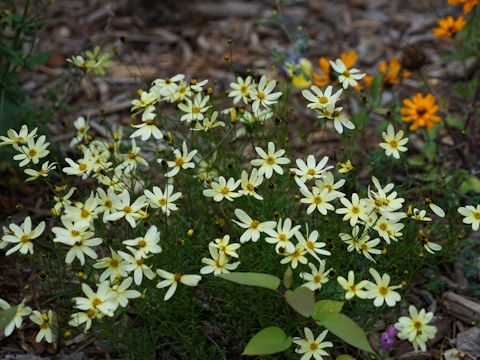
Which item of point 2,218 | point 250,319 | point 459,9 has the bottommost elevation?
point 2,218

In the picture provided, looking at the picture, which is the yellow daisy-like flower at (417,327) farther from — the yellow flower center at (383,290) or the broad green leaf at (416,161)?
the broad green leaf at (416,161)

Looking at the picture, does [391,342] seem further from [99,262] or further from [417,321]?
[99,262]

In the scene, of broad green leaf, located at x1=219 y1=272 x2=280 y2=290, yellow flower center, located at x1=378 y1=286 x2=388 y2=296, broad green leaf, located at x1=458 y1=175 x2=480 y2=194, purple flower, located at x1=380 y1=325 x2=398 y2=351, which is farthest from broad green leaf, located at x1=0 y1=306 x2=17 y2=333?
broad green leaf, located at x1=458 y1=175 x2=480 y2=194

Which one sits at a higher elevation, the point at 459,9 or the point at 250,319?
the point at 459,9

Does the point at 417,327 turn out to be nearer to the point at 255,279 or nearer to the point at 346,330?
the point at 346,330

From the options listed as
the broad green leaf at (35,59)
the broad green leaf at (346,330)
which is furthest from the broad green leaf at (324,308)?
the broad green leaf at (35,59)

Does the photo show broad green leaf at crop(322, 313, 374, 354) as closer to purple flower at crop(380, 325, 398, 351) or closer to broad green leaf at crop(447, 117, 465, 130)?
purple flower at crop(380, 325, 398, 351)

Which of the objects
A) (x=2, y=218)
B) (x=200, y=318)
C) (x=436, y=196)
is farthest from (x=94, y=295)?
(x=436, y=196)

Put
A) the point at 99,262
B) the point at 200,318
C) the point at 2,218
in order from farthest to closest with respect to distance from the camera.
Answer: the point at 2,218
the point at 200,318
the point at 99,262
